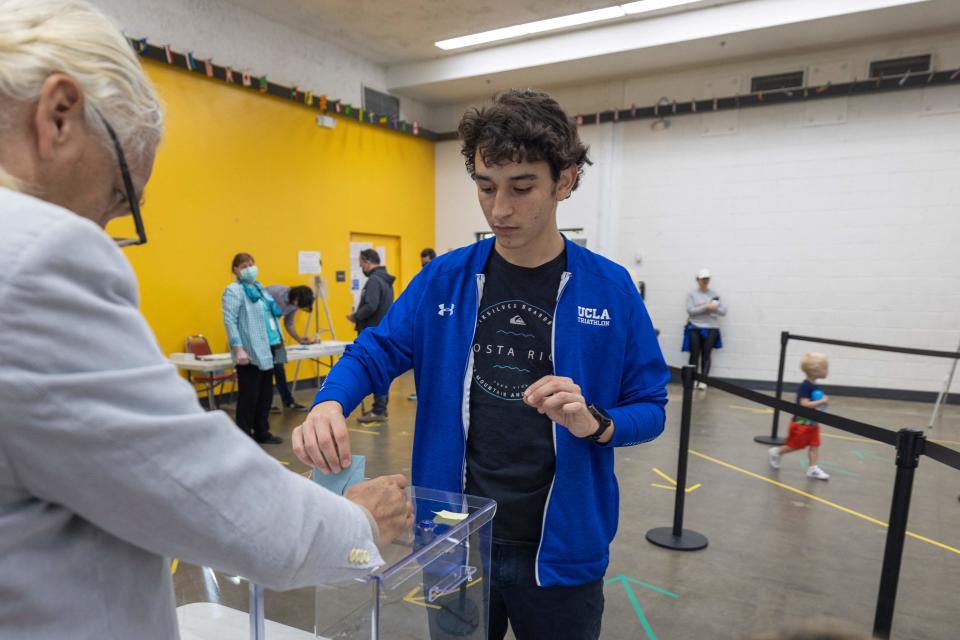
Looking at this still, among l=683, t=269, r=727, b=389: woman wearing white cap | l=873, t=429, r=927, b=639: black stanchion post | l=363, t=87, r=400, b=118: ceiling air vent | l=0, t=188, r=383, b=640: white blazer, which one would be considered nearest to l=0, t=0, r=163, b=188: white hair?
l=0, t=188, r=383, b=640: white blazer

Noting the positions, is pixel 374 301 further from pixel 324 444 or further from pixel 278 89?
pixel 324 444

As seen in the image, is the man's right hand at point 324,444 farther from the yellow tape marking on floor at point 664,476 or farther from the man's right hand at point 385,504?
the yellow tape marking on floor at point 664,476

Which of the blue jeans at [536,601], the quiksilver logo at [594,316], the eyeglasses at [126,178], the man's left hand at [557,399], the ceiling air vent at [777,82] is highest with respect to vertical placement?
the ceiling air vent at [777,82]

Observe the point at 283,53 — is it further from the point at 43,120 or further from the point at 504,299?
the point at 43,120

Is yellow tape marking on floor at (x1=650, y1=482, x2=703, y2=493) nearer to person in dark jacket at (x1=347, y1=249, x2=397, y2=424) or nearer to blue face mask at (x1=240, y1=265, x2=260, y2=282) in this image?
person in dark jacket at (x1=347, y1=249, x2=397, y2=424)

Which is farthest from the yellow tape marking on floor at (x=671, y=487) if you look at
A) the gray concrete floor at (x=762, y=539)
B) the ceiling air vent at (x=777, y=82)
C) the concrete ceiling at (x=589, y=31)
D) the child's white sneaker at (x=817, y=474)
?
the ceiling air vent at (x=777, y=82)

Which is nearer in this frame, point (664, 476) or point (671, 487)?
point (671, 487)

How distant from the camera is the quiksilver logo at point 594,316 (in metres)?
1.35

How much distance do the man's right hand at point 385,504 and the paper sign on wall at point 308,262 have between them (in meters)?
7.36

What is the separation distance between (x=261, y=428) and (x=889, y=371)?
306 inches

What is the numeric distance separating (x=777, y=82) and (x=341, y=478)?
887 cm

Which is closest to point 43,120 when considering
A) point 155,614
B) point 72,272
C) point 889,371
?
point 72,272

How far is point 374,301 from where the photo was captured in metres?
6.07

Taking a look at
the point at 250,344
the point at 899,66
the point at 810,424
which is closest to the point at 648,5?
the point at 899,66
